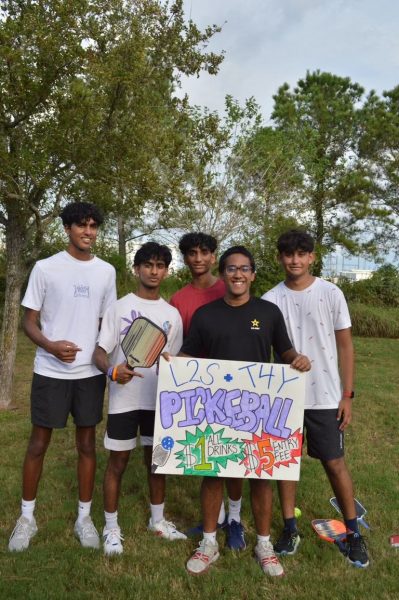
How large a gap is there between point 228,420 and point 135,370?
0.71 metres

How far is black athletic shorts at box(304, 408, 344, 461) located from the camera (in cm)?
325

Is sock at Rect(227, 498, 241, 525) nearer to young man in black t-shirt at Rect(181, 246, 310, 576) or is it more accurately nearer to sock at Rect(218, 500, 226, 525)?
sock at Rect(218, 500, 226, 525)

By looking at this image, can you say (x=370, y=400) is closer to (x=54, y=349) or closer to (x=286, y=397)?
(x=286, y=397)

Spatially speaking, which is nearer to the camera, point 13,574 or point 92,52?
point 13,574

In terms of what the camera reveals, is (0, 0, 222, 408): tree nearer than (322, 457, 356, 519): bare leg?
No

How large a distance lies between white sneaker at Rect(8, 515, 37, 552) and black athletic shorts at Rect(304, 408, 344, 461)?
6.82ft

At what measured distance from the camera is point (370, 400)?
26.7ft

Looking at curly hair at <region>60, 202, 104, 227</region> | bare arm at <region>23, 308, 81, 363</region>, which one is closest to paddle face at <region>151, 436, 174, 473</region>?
bare arm at <region>23, 308, 81, 363</region>

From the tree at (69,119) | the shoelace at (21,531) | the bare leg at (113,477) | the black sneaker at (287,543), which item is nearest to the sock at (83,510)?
the bare leg at (113,477)

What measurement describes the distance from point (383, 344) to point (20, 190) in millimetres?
11726

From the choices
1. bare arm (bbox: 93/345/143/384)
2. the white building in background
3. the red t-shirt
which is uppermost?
the white building in background

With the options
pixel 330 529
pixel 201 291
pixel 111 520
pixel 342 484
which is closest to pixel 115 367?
pixel 201 291

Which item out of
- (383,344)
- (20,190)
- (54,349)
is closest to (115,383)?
(54,349)

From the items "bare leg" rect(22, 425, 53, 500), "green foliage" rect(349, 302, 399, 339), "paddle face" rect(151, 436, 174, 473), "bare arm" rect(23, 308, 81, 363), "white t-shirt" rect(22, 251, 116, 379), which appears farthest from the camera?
"green foliage" rect(349, 302, 399, 339)
